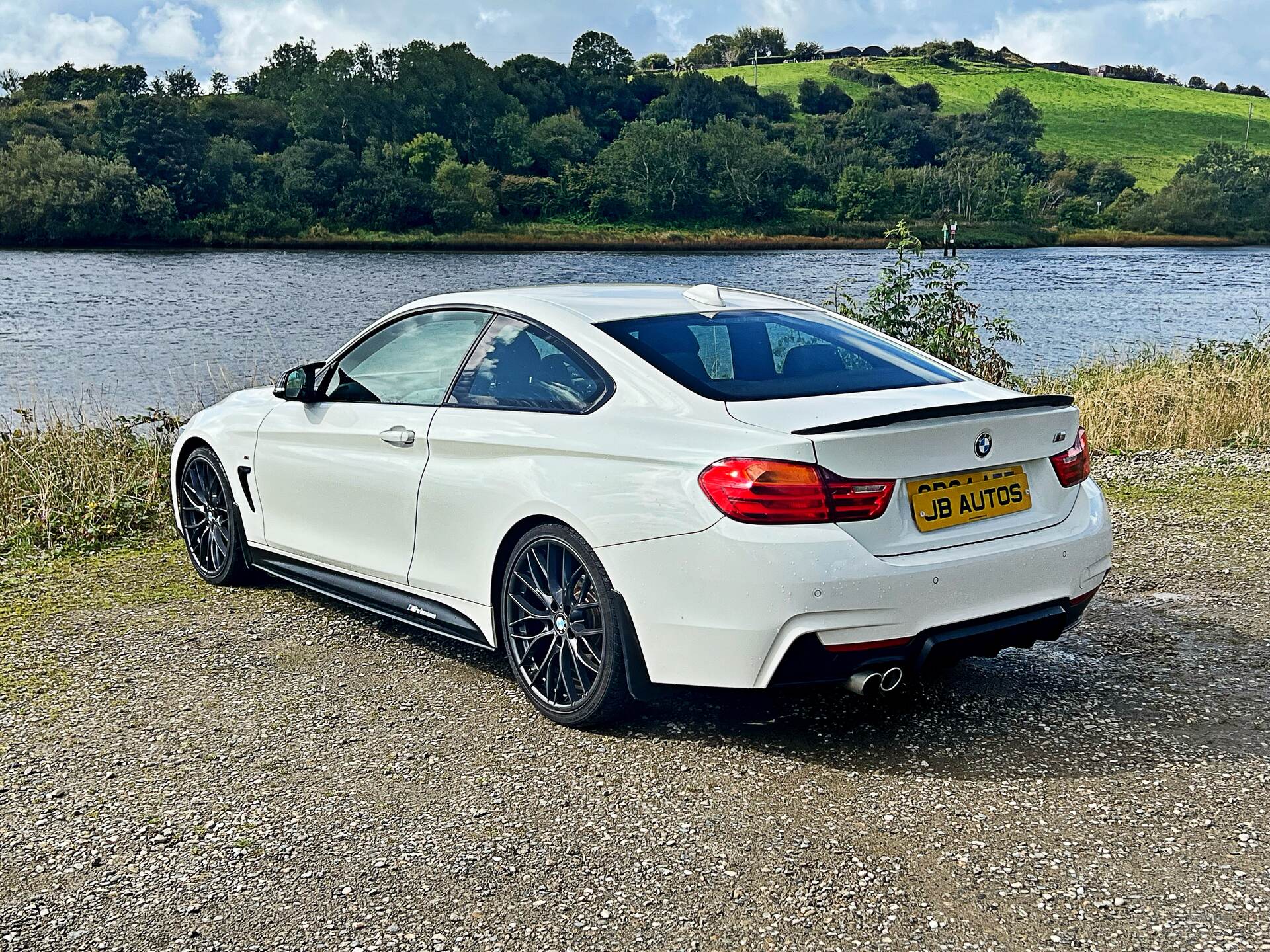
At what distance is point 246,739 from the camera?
4059 millimetres

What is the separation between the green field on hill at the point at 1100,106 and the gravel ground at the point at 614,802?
359 feet

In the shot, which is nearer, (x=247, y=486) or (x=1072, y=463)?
(x=1072, y=463)

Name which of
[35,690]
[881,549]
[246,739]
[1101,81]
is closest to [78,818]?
[246,739]

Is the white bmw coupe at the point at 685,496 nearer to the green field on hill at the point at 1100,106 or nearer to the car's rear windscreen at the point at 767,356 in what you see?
the car's rear windscreen at the point at 767,356

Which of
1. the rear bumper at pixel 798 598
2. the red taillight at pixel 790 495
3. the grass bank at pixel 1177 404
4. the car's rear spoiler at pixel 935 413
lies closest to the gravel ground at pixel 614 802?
the rear bumper at pixel 798 598

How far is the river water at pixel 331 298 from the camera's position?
2259 centimetres

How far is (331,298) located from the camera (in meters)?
38.4

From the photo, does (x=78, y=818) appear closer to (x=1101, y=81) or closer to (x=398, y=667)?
(x=398, y=667)

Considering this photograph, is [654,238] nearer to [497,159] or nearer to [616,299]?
[497,159]

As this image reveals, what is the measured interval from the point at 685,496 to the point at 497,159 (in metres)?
90.7

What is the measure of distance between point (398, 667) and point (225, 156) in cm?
7451

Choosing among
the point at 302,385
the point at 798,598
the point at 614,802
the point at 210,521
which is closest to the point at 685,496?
the point at 798,598

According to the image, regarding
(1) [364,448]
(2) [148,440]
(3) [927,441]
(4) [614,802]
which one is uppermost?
(3) [927,441]

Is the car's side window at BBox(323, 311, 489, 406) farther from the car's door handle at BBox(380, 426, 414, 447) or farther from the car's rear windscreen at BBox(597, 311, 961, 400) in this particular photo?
the car's rear windscreen at BBox(597, 311, 961, 400)
